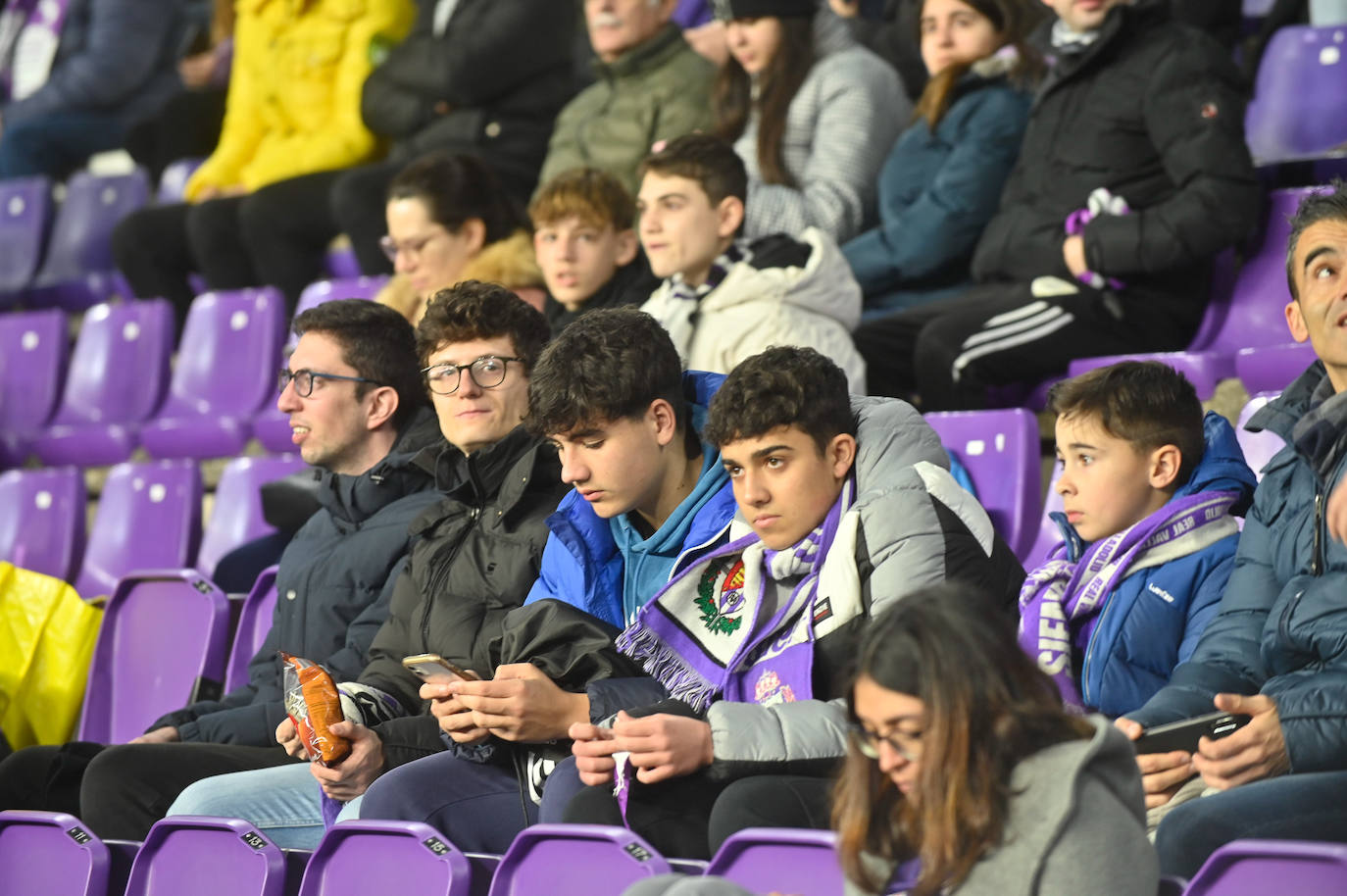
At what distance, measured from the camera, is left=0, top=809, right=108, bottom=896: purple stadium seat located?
2768mm

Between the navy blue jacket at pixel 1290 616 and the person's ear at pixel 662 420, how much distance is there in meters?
0.93

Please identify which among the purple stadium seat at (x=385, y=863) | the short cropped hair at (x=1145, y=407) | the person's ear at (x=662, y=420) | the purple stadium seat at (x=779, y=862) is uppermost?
the person's ear at (x=662, y=420)

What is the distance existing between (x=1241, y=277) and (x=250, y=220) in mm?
3725

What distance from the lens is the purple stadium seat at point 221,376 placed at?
19.2ft

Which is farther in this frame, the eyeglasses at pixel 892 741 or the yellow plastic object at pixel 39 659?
the yellow plastic object at pixel 39 659

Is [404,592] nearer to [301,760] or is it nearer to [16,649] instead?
[301,760]

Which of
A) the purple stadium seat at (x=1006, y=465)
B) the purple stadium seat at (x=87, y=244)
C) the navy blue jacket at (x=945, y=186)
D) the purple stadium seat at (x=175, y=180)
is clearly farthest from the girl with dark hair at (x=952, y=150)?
the purple stadium seat at (x=87, y=244)

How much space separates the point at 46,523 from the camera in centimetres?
530

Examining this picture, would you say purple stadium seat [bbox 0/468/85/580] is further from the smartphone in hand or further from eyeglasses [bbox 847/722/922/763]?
eyeglasses [bbox 847/722/922/763]

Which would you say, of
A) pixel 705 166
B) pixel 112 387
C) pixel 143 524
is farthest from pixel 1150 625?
pixel 112 387

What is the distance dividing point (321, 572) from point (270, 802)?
2.00 feet

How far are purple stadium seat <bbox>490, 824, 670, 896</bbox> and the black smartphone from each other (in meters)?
0.70

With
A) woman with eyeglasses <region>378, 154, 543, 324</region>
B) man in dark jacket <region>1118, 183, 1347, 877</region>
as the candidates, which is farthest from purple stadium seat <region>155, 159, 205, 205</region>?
man in dark jacket <region>1118, 183, 1347, 877</region>

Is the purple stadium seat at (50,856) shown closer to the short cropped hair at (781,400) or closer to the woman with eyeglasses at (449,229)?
the short cropped hair at (781,400)
